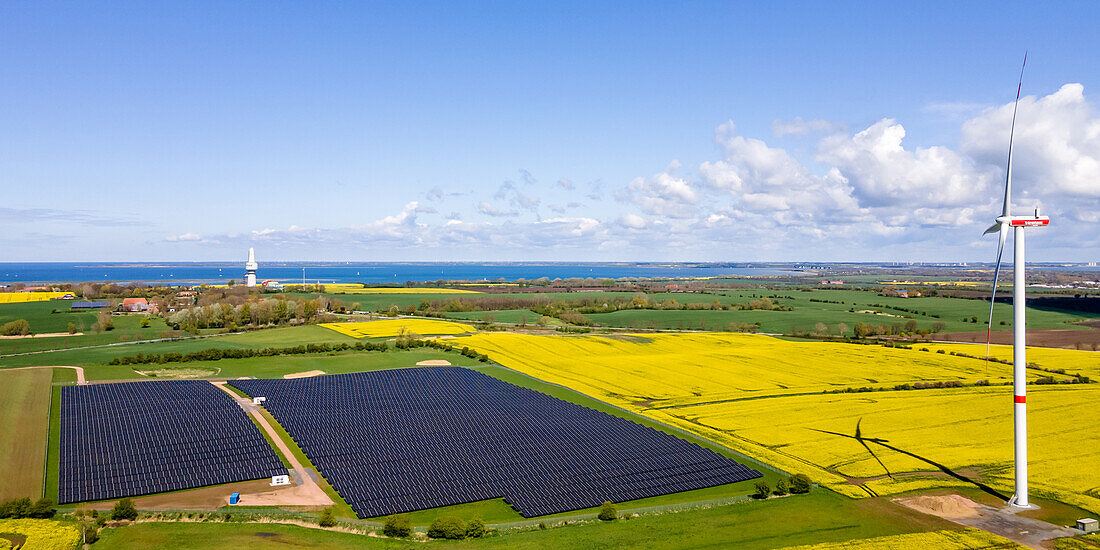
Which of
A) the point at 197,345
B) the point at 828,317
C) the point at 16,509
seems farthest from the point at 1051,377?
the point at 197,345

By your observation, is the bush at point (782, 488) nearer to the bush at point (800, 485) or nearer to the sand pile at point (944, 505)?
the bush at point (800, 485)

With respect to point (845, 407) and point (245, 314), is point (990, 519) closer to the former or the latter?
point (845, 407)

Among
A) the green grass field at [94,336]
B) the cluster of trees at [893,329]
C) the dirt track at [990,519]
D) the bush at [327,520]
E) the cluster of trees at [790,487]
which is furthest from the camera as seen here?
the cluster of trees at [893,329]

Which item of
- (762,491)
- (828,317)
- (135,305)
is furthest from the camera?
(135,305)

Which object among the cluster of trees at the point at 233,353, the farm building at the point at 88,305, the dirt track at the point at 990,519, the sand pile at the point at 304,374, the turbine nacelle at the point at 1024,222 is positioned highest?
the turbine nacelle at the point at 1024,222

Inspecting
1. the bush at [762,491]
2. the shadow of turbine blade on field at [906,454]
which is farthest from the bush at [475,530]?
the shadow of turbine blade on field at [906,454]

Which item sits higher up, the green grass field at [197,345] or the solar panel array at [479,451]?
the green grass field at [197,345]

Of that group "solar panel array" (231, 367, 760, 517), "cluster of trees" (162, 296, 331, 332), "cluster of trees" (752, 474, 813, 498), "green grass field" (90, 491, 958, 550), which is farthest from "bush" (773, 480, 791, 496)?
"cluster of trees" (162, 296, 331, 332)
